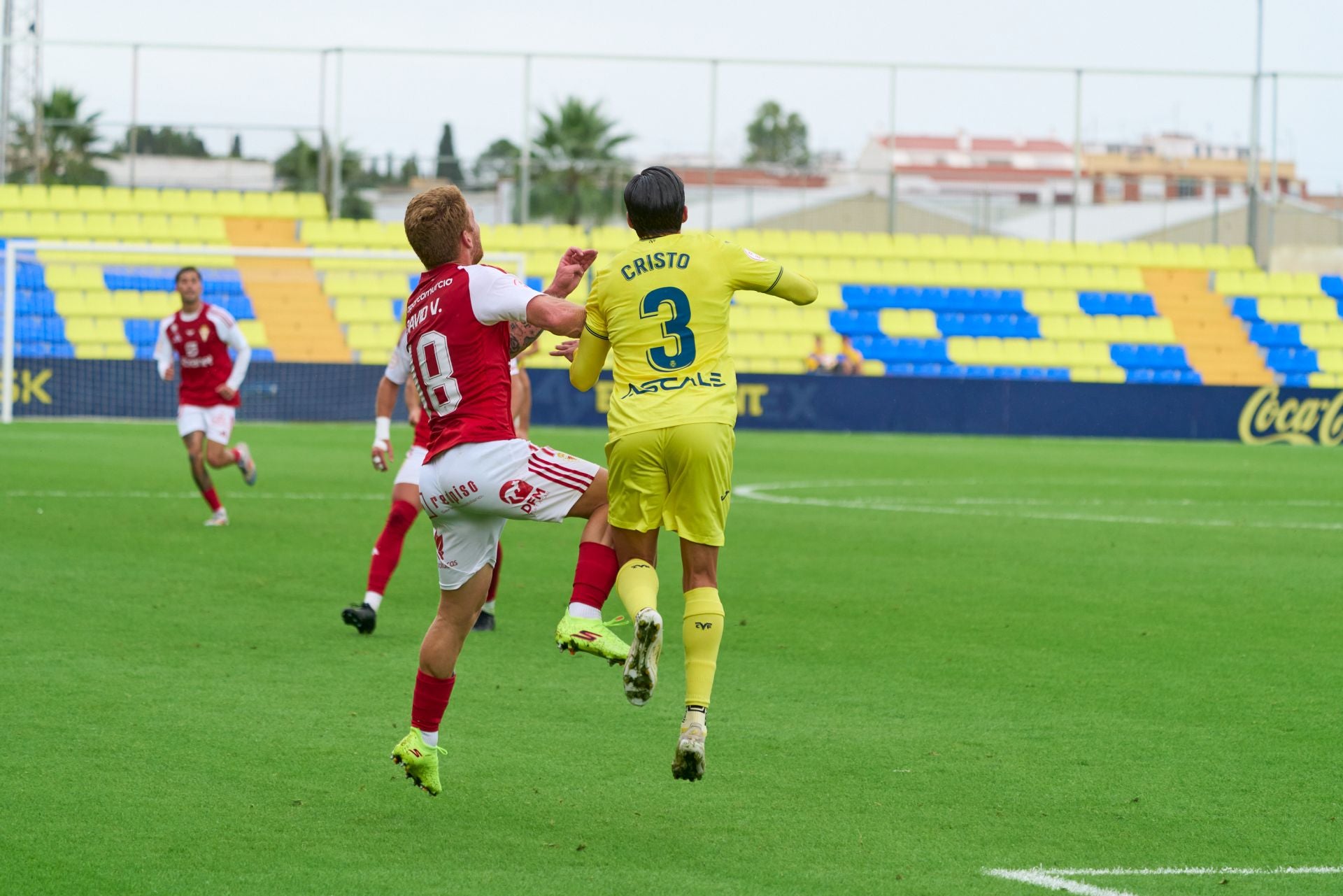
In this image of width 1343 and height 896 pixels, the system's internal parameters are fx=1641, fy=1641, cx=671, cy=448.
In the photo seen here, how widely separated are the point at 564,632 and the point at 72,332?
26.7 metres

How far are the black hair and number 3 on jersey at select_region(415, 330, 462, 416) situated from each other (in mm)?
767

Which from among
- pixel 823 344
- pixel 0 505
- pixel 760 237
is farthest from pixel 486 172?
pixel 0 505

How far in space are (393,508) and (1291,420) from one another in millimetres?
23823

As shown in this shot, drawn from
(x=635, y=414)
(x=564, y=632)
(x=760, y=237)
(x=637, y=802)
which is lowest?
(x=637, y=802)

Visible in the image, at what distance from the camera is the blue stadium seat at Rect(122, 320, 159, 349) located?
2982 centimetres

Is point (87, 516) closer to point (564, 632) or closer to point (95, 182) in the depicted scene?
point (564, 632)

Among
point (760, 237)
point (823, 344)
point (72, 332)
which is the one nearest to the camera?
point (72, 332)

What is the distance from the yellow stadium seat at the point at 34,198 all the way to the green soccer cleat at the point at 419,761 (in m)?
31.3

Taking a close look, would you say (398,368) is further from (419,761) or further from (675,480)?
(419,761)

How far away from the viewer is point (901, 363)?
1329 inches

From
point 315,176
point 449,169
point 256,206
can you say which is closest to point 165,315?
point 256,206

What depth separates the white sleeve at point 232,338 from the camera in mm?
13789

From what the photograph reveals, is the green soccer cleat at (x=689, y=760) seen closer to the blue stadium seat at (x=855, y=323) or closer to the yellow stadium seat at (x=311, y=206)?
the blue stadium seat at (x=855, y=323)

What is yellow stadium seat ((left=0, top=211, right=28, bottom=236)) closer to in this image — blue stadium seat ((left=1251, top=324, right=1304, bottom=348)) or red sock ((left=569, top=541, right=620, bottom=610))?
blue stadium seat ((left=1251, top=324, right=1304, bottom=348))
